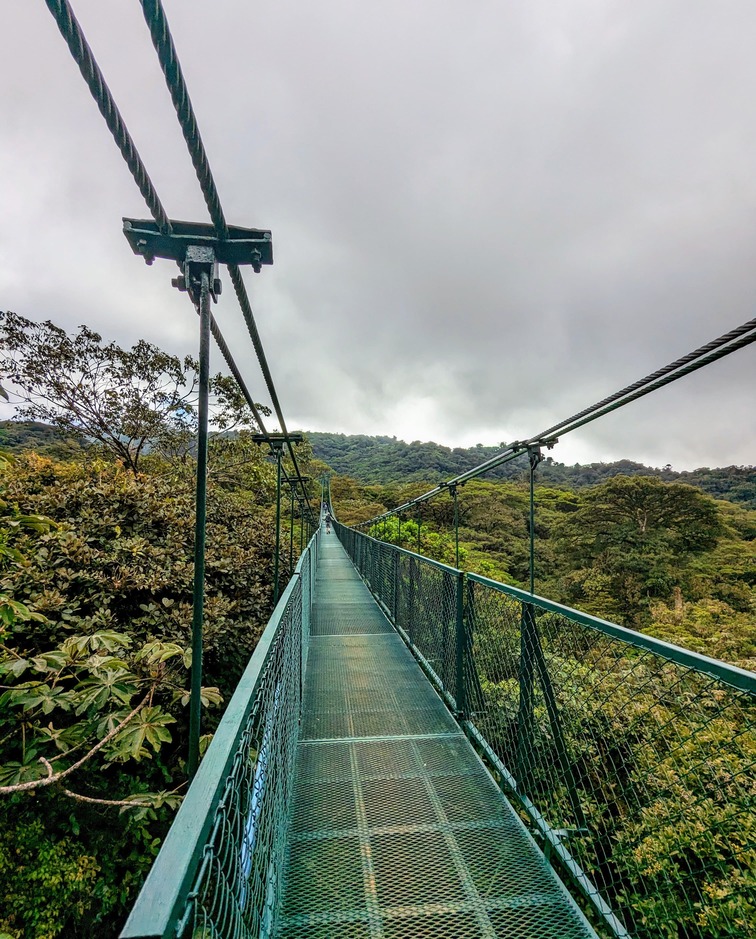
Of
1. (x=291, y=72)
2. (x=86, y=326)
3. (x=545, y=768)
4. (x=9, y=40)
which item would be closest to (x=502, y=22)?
(x=291, y=72)

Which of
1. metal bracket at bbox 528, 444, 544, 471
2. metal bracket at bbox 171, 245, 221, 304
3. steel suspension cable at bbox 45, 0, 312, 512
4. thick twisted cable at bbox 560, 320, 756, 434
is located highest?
steel suspension cable at bbox 45, 0, 312, 512

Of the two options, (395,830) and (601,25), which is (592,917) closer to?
(395,830)

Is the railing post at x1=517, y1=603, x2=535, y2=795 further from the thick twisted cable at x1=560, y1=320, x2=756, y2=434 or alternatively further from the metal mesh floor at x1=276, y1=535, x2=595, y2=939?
the thick twisted cable at x1=560, y1=320, x2=756, y2=434

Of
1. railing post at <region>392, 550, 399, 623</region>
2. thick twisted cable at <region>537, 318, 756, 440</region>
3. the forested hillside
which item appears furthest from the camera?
the forested hillside

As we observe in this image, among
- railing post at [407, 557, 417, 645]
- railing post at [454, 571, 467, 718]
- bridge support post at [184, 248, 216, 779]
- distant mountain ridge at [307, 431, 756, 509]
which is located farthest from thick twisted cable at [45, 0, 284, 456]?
distant mountain ridge at [307, 431, 756, 509]

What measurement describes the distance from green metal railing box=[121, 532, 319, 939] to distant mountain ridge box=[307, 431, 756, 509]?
1960cm

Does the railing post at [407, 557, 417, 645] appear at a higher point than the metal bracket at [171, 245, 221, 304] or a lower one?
lower

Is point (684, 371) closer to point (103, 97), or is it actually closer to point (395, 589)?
point (103, 97)

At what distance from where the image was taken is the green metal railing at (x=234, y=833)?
50 cm

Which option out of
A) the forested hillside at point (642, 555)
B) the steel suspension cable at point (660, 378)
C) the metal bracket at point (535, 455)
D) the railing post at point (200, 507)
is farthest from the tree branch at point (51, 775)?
the forested hillside at point (642, 555)

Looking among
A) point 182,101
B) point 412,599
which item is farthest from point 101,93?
point 412,599

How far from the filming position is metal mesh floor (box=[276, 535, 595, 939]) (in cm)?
127

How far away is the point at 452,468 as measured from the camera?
46031 millimetres

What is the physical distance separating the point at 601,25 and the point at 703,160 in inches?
169
